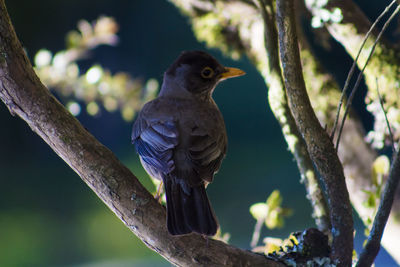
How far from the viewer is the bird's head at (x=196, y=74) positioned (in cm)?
195

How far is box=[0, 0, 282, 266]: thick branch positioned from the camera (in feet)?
4.51

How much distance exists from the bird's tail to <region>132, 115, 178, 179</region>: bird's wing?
0.22 ft

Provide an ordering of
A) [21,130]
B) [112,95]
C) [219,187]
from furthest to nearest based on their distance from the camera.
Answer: [21,130], [219,187], [112,95]

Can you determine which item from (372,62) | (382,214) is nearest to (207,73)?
(372,62)

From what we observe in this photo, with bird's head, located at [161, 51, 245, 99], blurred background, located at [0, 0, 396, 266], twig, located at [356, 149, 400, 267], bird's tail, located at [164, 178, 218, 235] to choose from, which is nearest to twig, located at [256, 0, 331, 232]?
bird's head, located at [161, 51, 245, 99]

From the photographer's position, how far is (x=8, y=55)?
133 centimetres

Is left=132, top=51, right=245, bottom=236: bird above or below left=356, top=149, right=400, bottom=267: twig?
above

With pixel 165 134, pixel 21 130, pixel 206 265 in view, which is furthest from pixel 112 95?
pixel 21 130

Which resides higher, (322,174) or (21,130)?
(21,130)

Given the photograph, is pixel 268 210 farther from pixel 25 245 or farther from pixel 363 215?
pixel 25 245

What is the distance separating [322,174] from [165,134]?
56cm

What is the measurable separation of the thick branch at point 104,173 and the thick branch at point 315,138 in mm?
347

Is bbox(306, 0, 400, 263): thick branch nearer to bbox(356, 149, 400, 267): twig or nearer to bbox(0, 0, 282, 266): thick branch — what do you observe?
bbox(356, 149, 400, 267): twig

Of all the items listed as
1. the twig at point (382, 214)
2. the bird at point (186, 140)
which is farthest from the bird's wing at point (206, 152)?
the twig at point (382, 214)
